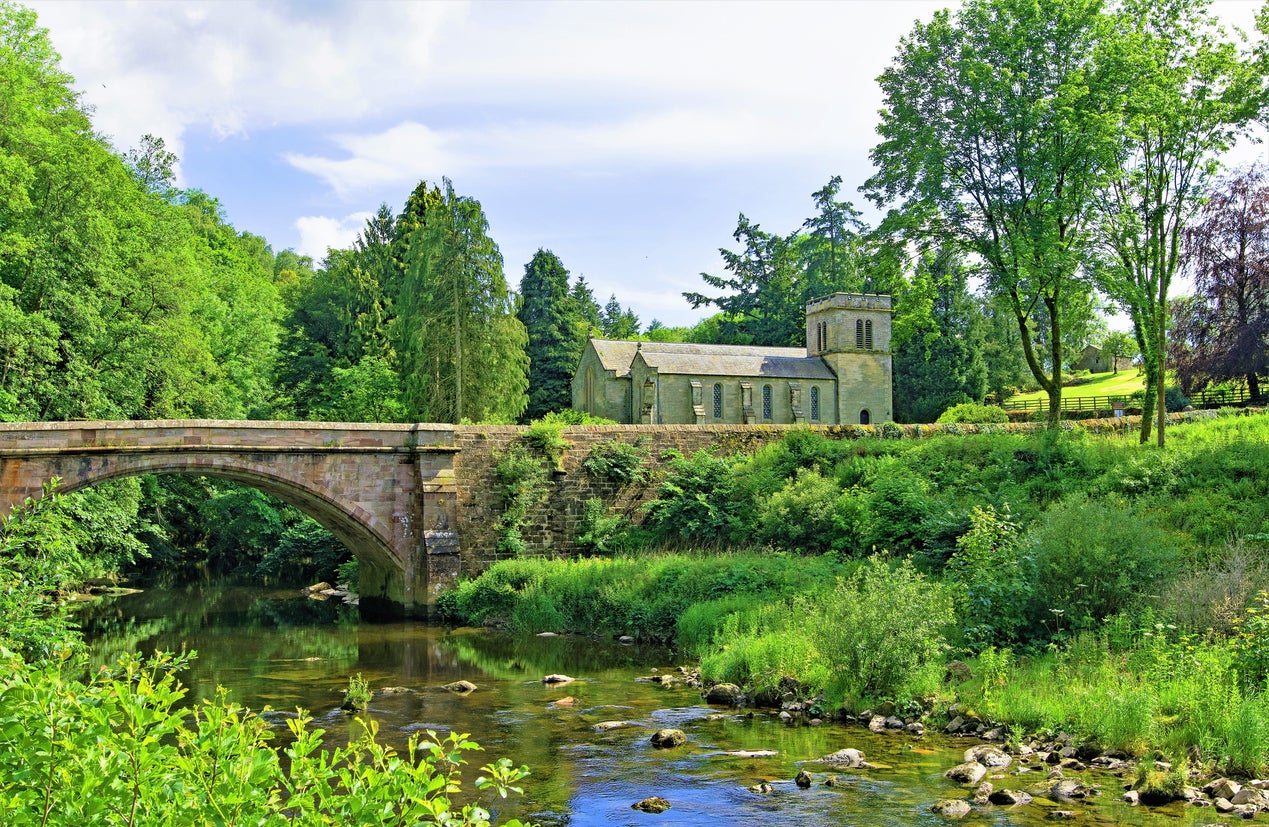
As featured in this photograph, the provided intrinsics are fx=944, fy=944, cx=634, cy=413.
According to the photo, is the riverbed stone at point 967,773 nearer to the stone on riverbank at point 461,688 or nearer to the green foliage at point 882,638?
the green foliage at point 882,638

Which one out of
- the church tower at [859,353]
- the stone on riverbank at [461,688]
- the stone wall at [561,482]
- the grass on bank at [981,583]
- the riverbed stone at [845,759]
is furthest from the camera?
the church tower at [859,353]

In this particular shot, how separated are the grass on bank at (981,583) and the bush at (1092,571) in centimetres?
3

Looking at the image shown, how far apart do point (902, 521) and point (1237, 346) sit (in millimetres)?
23186

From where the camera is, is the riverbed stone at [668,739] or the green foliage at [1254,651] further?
the riverbed stone at [668,739]

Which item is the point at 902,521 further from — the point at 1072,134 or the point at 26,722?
the point at 26,722

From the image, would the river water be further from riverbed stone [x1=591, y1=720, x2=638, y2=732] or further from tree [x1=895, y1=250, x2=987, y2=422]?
tree [x1=895, y1=250, x2=987, y2=422]

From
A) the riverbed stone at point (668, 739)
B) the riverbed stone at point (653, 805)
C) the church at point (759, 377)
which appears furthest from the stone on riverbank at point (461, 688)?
the church at point (759, 377)

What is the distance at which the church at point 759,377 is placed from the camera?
42875 mm

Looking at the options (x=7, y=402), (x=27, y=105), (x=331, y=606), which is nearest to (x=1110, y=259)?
(x=331, y=606)

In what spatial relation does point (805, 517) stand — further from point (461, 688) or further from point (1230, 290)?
point (1230, 290)

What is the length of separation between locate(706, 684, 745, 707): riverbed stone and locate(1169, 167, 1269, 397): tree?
99.2 ft

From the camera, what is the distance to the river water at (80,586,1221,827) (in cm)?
888

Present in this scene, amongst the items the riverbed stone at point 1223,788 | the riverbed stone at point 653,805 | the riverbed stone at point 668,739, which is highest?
the riverbed stone at point 1223,788

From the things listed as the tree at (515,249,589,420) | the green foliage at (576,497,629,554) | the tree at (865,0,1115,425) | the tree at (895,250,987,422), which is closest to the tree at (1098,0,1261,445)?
the tree at (865,0,1115,425)
